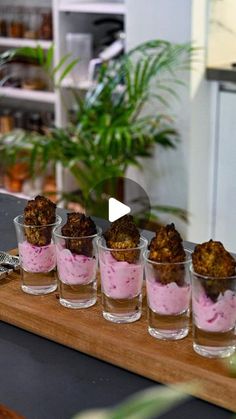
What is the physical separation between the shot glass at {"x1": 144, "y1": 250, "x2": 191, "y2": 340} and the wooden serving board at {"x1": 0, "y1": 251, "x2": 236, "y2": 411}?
0.02m

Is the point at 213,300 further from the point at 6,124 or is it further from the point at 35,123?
the point at 6,124

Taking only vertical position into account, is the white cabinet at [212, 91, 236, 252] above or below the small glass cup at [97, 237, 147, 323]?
below

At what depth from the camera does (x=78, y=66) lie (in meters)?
3.89

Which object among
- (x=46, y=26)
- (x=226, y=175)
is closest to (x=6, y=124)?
(x=46, y=26)

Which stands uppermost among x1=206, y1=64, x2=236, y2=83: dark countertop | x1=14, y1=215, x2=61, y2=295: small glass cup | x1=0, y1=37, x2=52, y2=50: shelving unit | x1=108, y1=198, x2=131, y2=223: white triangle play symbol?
x1=0, y1=37, x2=52, y2=50: shelving unit

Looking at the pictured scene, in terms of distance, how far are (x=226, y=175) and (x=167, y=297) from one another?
239cm

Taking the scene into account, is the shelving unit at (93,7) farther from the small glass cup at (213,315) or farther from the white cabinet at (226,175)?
the small glass cup at (213,315)

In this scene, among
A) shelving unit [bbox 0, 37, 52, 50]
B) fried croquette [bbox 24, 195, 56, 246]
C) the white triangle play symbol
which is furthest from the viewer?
shelving unit [bbox 0, 37, 52, 50]

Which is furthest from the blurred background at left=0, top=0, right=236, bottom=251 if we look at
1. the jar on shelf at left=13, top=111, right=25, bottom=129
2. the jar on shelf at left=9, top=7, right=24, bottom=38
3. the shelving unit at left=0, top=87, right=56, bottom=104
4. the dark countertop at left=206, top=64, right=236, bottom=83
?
the jar on shelf at left=13, top=111, right=25, bottom=129

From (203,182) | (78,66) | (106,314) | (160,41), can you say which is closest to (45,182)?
(78,66)

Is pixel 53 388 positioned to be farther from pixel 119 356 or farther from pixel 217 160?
pixel 217 160

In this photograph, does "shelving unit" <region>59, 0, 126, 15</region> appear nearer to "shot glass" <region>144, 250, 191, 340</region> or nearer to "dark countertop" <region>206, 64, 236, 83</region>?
"dark countertop" <region>206, 64, 236, 83</region>

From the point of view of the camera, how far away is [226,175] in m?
3.42

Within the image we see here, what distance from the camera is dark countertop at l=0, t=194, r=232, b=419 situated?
0.99m
